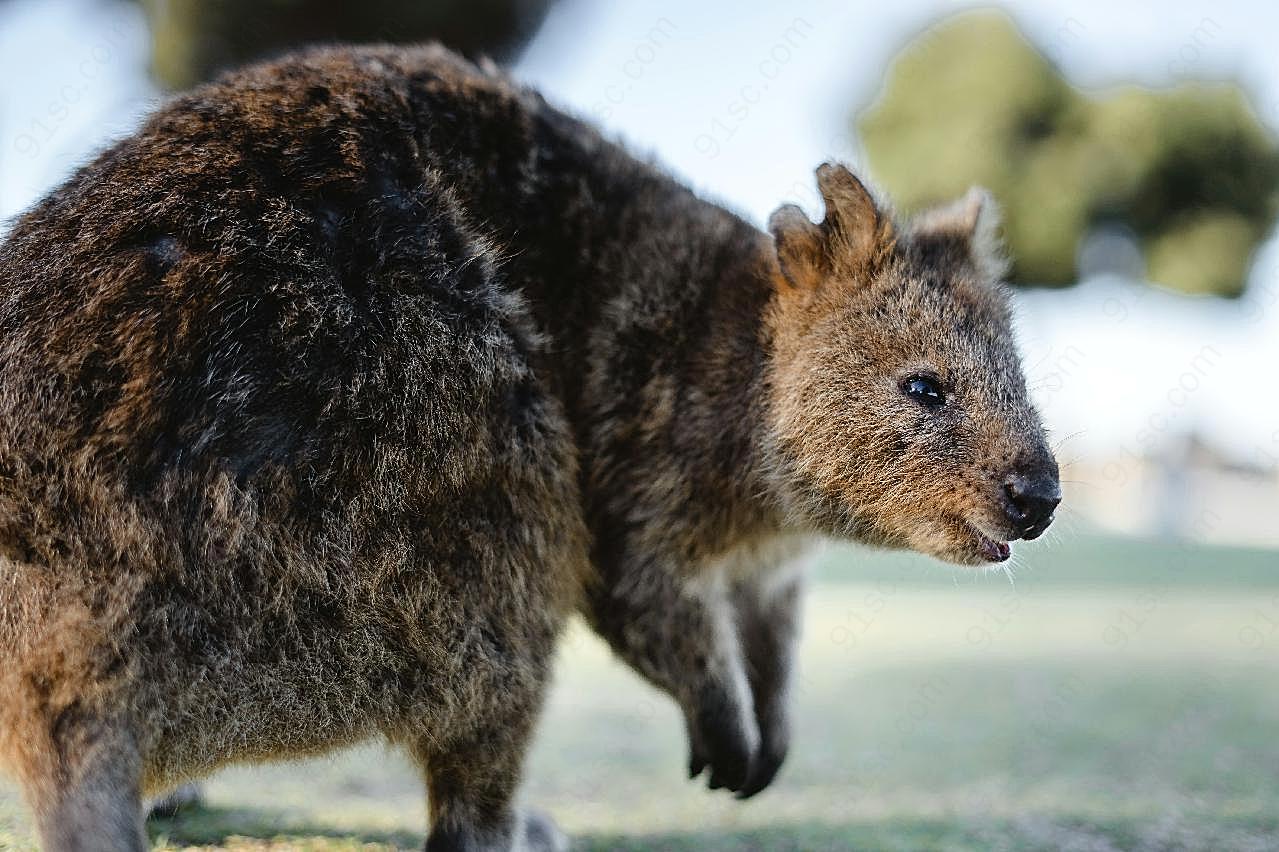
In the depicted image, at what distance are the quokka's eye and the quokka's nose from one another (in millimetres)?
365

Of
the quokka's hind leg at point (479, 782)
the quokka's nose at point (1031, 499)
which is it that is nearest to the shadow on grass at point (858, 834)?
the quokka's hind leg at point (479, 782)

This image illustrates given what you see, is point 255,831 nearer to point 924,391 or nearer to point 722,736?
point 722,736

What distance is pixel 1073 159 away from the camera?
27812mm

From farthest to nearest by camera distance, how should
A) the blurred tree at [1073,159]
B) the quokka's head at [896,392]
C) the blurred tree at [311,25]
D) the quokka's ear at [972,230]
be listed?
the blurred tree at [1073,159], the blurred tree at [311,25], the quokka's ear at [972,230], the quokka's head at [896,392]

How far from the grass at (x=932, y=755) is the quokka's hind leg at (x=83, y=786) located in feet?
2.65

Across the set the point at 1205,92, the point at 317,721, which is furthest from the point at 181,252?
the point at 1205,92

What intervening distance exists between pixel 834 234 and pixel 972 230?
0.66 meters

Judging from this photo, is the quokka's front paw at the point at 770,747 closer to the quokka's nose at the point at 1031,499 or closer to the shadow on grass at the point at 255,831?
the shadow on grass at the point at 255,831

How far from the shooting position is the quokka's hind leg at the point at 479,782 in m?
3.27

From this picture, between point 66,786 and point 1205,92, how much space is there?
100 ft

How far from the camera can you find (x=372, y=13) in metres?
9.67

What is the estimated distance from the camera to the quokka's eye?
368cm

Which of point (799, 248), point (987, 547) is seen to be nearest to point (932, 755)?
point (987, 547)

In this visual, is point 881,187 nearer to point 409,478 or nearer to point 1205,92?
point 409,478
